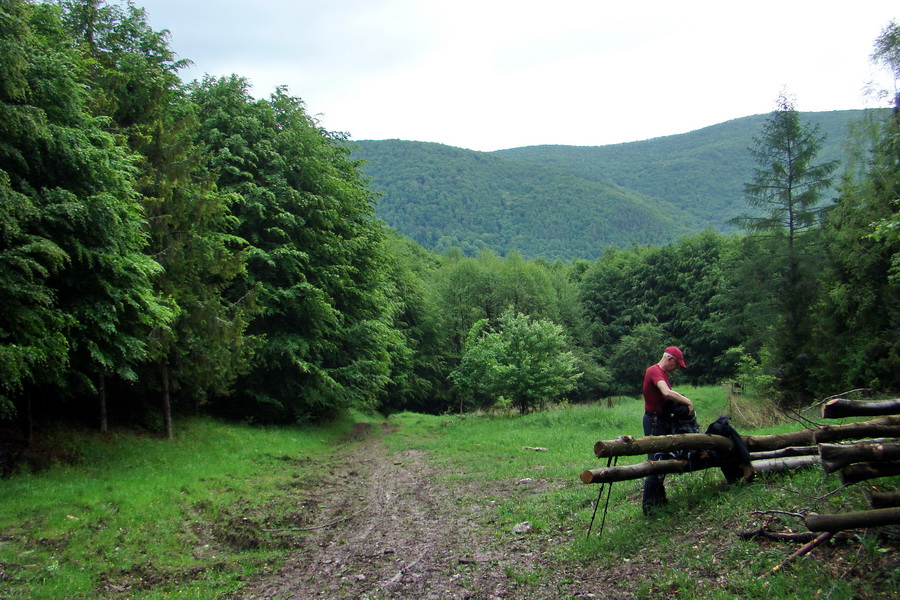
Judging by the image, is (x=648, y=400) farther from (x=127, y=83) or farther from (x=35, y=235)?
(x=127, y=83)

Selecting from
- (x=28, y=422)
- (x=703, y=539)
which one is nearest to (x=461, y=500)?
(x=703, y=539)

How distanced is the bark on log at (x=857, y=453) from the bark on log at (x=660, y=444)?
1.91 metres

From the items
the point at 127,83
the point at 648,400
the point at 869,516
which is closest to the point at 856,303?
the point at 648,400

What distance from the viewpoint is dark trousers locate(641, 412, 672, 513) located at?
7.66 meters

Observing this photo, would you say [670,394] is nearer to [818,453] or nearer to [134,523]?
[818,453]

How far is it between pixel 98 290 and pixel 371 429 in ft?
55.0

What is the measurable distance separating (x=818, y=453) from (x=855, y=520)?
8.02ft

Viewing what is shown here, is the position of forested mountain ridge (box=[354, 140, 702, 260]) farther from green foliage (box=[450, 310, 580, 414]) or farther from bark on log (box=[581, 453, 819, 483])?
bark on log (box=[581, 453, 819, 483])

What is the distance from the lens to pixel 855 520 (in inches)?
191

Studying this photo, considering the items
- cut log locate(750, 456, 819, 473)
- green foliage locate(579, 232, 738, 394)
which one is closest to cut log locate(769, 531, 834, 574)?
cut log locate(750, 456, 819, 473)

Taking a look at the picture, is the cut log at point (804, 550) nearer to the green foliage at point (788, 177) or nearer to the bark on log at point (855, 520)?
the bark on log at point (855, 520)

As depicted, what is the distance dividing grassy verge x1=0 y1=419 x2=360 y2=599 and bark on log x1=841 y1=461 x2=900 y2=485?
7033 mm

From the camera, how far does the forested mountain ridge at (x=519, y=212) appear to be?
150375 mm

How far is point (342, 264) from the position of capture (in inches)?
989
